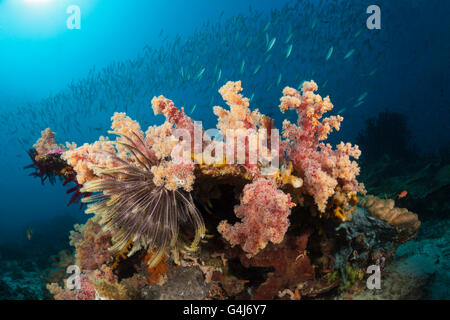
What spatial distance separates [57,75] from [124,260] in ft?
436

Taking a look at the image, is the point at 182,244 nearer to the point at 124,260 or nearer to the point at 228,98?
the point at 124,260

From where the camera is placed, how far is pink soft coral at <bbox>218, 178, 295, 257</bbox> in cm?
243

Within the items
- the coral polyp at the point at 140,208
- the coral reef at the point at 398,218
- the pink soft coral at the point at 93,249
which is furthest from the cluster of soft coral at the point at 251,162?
the coral reef at the point at 398,218

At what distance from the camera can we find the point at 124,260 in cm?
384

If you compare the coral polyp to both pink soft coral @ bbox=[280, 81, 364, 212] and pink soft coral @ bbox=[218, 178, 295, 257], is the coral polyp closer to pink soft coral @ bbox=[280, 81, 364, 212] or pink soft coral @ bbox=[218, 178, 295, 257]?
pink soft coral @ bbox=[218, 178, 295, 257]

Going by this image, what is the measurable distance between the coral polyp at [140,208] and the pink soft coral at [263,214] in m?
0.63

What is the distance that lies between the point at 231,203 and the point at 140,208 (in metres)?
1.19

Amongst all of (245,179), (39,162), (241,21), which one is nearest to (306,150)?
(245,179)

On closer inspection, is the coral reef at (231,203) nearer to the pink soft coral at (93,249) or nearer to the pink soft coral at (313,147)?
the pink soft coral at (313,147)

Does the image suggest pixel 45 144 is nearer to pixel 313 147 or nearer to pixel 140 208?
pixel 140 208

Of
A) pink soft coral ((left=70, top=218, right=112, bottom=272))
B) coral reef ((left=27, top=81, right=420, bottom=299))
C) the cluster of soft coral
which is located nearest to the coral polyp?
coral reef ((left=27, top=81, right=420, bottom=299))

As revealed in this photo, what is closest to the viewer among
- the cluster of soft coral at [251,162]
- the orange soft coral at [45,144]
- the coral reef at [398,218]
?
the cluster of soft coral at [251,162]

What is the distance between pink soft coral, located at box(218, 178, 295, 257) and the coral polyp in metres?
0.63

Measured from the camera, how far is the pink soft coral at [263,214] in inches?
95.8
